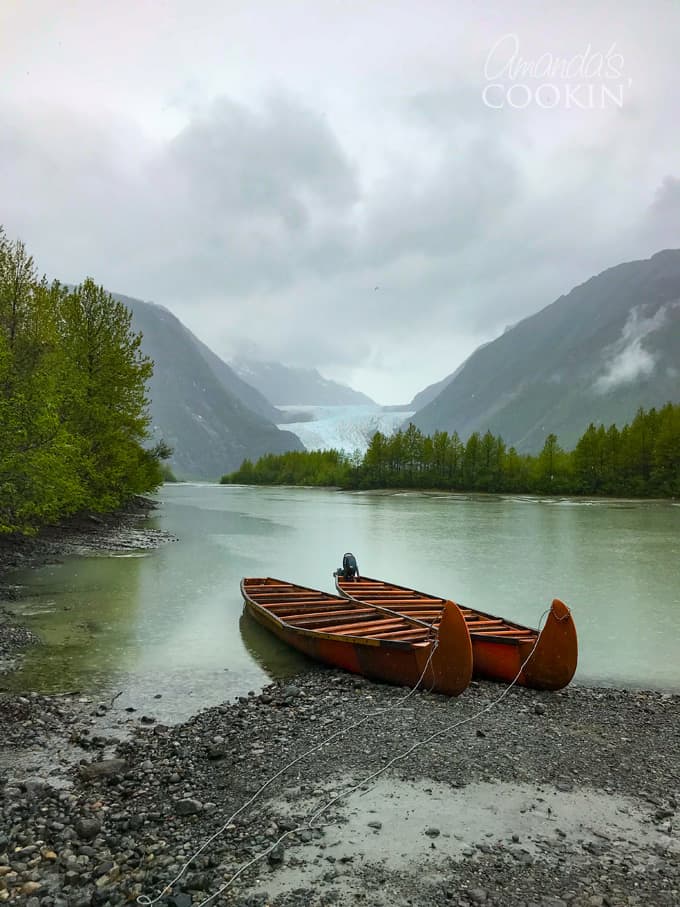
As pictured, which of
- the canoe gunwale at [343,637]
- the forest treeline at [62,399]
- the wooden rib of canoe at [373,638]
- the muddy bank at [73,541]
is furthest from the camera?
the muddy bank at [73,541]

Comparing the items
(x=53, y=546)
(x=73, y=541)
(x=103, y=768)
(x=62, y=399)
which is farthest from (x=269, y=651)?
(x=73, y=541)

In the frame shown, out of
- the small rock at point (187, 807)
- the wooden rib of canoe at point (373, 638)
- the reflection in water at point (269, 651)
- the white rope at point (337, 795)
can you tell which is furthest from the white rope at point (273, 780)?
the reflection in water at point (269, 651)

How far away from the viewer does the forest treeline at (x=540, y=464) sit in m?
104

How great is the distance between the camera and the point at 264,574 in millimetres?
28141

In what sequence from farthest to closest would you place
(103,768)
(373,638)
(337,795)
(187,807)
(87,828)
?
(373,638), (103,768), (337,795), (187,807), (87,828)

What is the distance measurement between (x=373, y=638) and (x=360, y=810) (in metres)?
5.18

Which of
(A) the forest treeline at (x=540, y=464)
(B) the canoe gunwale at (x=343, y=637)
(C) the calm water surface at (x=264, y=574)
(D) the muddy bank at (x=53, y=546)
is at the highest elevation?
(A) the forest treeline at (x=540, y=464)

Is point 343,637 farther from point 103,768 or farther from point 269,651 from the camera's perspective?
point 103,768

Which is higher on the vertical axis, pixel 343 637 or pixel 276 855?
pixel 343 637

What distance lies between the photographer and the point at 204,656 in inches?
592

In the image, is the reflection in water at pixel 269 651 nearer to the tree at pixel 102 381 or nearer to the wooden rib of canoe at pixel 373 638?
the wooden rib of canoe at pixel 373 638

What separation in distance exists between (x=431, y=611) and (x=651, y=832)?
367 inches

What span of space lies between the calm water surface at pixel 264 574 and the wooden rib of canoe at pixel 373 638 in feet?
2.65

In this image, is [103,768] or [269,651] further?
[269,651]
